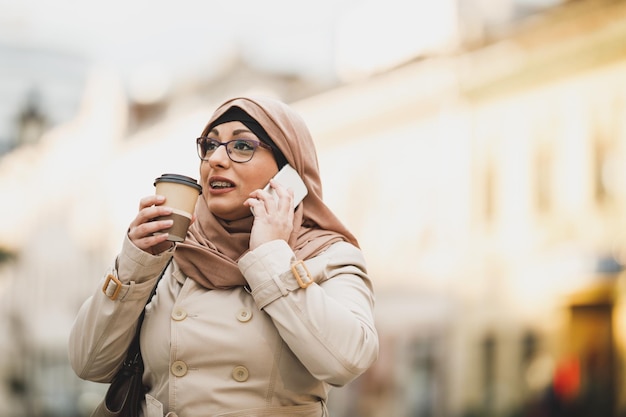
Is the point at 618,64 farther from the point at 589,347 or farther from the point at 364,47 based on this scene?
the point at 364,47

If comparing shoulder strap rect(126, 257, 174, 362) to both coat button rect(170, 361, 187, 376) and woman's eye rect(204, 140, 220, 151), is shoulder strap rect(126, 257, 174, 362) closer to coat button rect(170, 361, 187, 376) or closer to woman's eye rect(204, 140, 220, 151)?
coat button rect(170, 361, 187, 376)

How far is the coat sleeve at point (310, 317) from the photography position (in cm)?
277

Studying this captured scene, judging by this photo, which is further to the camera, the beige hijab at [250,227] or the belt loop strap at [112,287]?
the beige hijab at [250,227]

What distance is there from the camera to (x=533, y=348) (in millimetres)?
19922

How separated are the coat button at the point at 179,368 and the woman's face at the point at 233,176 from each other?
44 cm

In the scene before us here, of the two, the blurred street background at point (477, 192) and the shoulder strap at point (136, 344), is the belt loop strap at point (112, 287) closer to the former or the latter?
the shoulder strap at point (136, 344)

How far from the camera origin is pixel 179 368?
2941 millimetres

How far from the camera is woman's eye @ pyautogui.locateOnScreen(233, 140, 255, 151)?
10.2ft

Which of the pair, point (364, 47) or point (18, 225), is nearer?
point (364, 47)

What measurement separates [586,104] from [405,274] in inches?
268

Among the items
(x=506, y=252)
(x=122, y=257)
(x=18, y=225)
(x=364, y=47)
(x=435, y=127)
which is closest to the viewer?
(x=122, y=257)

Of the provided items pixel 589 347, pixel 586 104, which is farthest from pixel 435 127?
pixel 589 347

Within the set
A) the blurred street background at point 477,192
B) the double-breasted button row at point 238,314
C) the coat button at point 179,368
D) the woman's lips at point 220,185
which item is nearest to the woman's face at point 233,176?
the woman's lips at point 220,185

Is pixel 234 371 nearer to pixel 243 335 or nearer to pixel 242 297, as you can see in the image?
pixel 243 335
